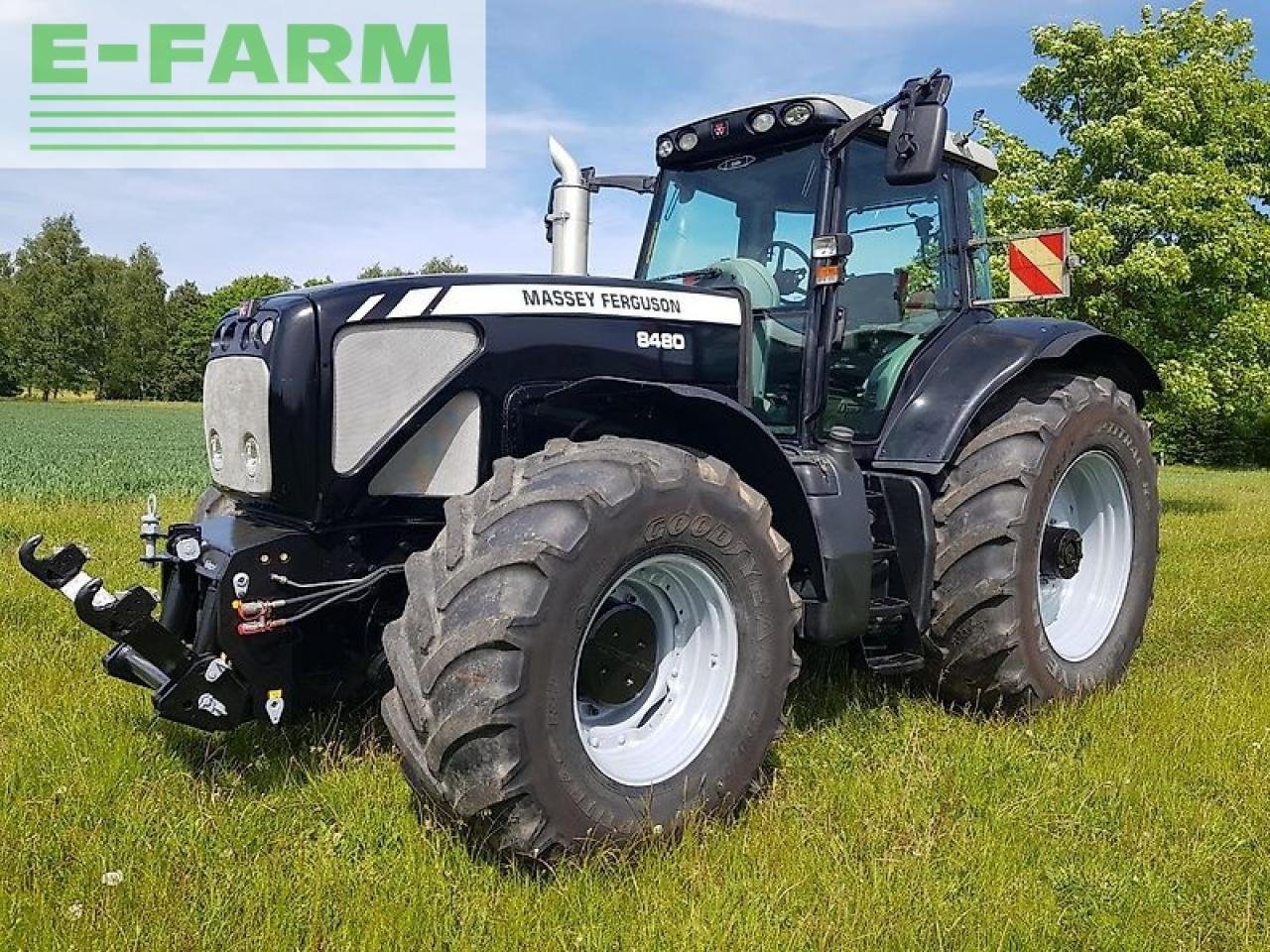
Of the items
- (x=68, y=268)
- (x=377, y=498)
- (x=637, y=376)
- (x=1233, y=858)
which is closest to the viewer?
(x=1233, y=858)

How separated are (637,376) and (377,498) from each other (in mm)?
1002

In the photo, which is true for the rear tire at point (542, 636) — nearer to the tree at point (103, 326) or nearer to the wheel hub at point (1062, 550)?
the wheel hub at point (1062, 550)

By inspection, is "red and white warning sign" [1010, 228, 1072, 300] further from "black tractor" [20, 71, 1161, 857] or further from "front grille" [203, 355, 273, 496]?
"front grille" [203, 355, 273, 496]

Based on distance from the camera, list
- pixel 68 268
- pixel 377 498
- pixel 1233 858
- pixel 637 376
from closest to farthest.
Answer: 1. pixel 1233 858
2. pixel 377 498
3. pixel 637 376
4. pixel 68 268

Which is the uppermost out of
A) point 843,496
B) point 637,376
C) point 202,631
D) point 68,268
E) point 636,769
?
point 68,268

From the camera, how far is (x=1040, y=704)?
4258mm

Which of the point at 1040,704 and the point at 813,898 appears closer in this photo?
the point at 813,898

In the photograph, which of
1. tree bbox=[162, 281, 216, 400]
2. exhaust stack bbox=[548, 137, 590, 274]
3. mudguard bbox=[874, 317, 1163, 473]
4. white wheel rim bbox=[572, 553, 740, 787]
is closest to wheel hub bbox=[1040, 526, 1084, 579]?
mudguard bbox=[874, 317, 1163, 473]

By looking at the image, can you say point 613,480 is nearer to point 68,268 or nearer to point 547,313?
point 547,313

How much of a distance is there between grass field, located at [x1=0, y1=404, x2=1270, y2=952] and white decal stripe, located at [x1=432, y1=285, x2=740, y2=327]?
157 centimetres

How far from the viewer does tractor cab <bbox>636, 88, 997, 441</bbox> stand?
4.15 m

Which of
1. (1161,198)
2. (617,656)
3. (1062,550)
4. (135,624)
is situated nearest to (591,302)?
(617,656)

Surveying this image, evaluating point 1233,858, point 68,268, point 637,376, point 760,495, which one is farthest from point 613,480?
point 68,268

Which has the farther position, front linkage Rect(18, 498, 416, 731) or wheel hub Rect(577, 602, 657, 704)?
wheel hub Rect(577, 602, 657, 704)
